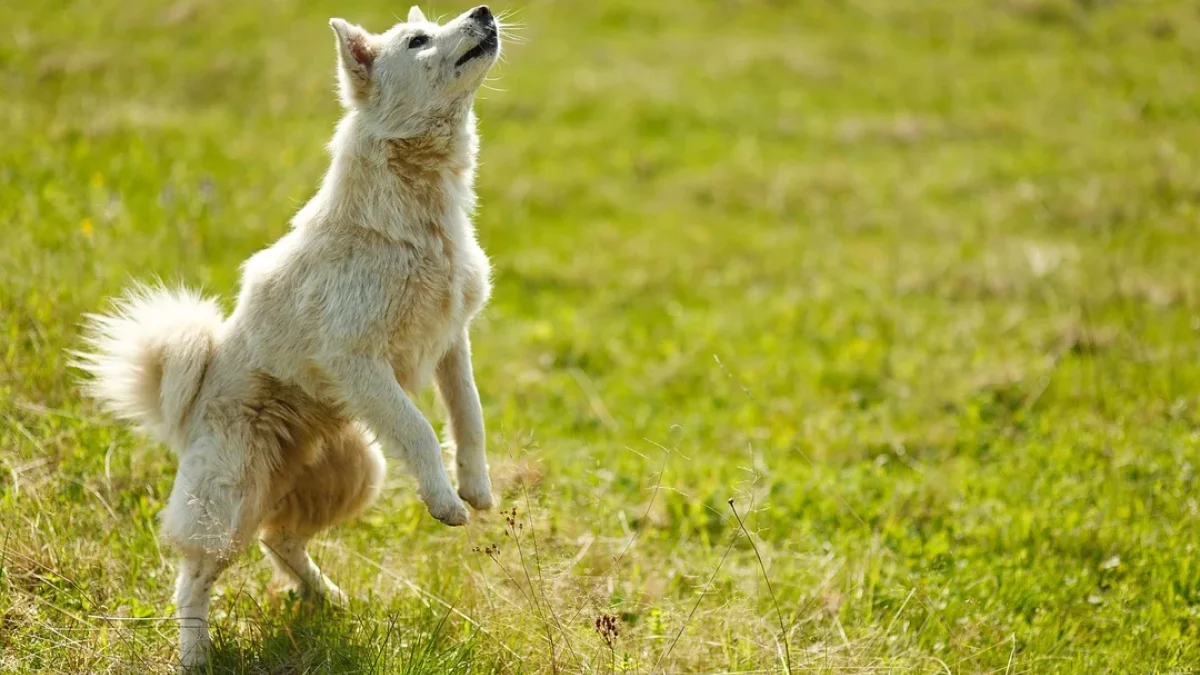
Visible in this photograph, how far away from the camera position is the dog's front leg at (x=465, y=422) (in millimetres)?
4539

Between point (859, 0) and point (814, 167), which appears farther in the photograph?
point (859, 0)

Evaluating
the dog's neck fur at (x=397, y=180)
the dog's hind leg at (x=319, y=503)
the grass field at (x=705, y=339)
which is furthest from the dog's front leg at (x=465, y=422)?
the dog's neck fur at (x=397, y=180)

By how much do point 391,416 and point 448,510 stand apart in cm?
41

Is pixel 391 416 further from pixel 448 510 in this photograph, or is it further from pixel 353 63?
pixel 353 63

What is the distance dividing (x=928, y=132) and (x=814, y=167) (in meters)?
2.12

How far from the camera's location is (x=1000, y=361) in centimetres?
813

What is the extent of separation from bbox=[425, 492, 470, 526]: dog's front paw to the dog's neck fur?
1021mm

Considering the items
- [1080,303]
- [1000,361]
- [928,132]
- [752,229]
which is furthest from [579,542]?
[928,132]

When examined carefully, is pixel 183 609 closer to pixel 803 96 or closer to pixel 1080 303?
pixel 1080 303

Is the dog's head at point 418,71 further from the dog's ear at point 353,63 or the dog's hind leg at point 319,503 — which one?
the dog's hind leg at point 319,503

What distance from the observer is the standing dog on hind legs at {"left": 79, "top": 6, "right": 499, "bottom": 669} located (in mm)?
4223

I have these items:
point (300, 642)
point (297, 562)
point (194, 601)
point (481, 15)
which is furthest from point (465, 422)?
point (481, 15)

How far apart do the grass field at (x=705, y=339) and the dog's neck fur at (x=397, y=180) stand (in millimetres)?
1152

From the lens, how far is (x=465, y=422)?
15.1 feet
